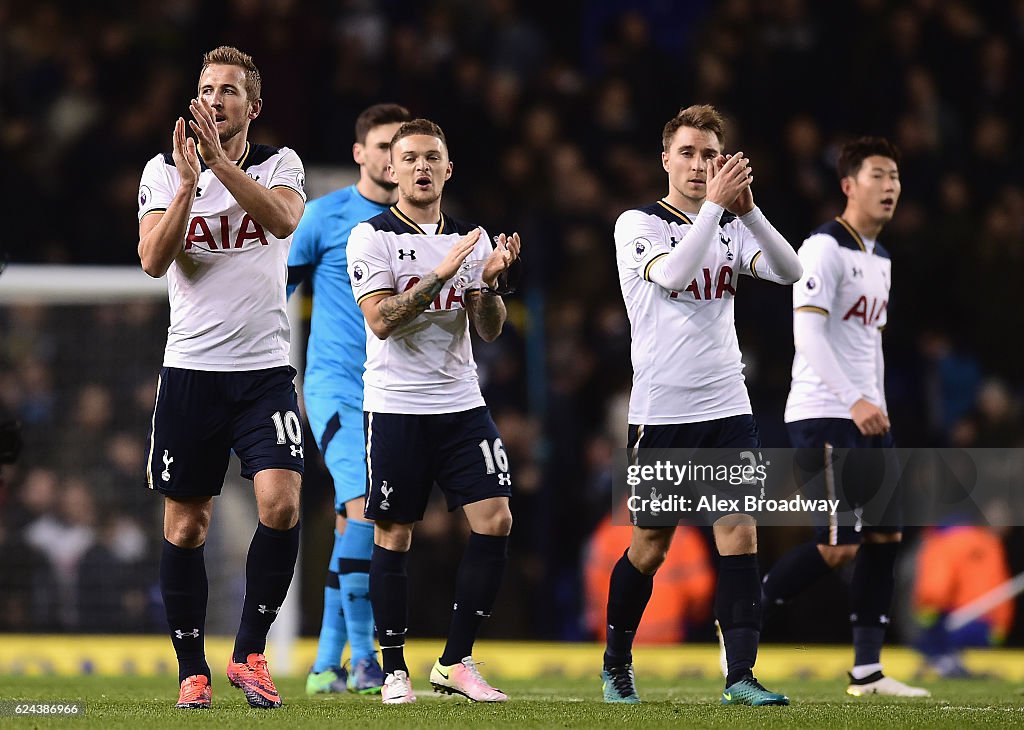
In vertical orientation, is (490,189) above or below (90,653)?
above

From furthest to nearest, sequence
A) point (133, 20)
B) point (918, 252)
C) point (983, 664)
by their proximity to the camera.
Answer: point (133, 20) < point (918, 252) < point (983, 664)

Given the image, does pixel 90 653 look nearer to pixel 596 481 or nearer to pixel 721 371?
pixel 596 481

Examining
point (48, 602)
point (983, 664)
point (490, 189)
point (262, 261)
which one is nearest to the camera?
point (262, 261)

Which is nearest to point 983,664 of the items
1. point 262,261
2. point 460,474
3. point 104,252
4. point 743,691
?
point 743,691

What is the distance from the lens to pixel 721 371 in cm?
628

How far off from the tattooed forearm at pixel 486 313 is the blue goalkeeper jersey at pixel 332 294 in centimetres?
108

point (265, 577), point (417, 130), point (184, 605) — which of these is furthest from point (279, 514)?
point (417, 130)

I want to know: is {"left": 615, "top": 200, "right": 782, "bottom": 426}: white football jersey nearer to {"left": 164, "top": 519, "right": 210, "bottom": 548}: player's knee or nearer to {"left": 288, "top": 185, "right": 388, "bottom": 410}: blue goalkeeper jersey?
{"left": 288, "top": 185, "right": 388, "bottom": 410}: blue goalkeeper jersey

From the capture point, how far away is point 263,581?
598cm

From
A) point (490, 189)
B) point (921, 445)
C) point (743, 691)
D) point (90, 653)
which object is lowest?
point (90, 653)

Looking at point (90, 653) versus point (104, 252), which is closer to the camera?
point (90, 653)

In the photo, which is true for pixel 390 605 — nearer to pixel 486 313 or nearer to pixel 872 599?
pixel 486 313

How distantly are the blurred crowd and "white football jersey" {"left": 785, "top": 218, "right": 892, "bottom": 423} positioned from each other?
3141 mm

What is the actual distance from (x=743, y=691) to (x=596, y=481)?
5.01 m
